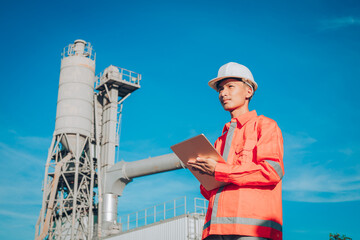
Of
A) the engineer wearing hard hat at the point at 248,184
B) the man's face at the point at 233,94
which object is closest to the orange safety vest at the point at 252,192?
the engineer wearing hard hat at the point at 248,184

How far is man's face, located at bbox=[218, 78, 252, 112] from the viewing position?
386 centimetres

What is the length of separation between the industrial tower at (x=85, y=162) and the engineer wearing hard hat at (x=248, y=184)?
20.6 meters

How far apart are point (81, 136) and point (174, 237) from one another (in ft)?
39.7

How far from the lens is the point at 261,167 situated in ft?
10.5

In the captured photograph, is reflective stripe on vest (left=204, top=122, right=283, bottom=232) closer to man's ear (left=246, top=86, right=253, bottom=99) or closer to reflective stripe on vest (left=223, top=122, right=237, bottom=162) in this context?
reflective stripe on vest (left=223, top=122, right=237, bottom=162)

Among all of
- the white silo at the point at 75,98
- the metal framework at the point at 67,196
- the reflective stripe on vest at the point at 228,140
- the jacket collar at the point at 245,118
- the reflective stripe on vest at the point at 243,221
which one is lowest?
the reflective stripe on vest at the point at 243,221

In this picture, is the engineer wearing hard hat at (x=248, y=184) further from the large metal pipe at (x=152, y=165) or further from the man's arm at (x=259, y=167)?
the large metal pipe at (x=152, y=165)

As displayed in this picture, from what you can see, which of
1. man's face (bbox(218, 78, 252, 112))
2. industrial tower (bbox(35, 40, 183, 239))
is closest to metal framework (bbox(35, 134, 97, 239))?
industrial tower (bbox(35, 40, 183, 239))

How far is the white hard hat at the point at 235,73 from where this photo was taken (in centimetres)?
383

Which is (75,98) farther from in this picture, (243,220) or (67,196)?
(243,220)

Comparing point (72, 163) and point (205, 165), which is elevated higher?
point (72, 163)

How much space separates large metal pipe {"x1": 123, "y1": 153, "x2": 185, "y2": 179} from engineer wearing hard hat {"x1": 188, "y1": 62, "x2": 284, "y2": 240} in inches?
794

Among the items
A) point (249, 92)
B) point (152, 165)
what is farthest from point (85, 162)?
point (249, 92)

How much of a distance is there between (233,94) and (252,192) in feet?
3.37
